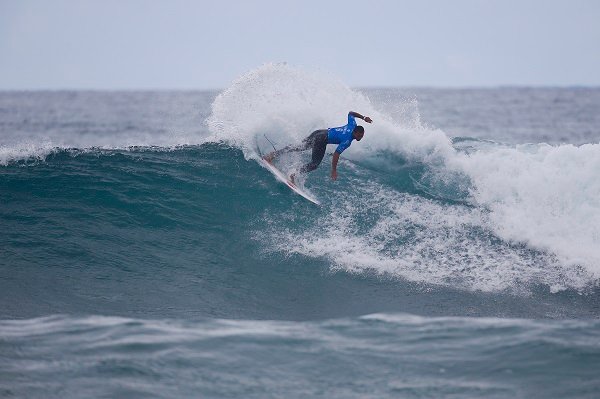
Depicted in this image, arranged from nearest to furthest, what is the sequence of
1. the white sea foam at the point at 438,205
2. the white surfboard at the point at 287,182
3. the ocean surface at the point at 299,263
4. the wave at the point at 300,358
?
1. the wave at the point at 300,358
2. the ocean surface at the point at 299,263
3. the white sea foam at the point at 438,205
4. the white surfboard at the point at 287,182

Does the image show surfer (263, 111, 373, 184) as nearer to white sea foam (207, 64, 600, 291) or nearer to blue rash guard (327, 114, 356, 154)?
blue rash guard (327, 114, 356, 154)

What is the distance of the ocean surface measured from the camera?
575cm

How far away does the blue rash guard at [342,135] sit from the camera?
10.3m

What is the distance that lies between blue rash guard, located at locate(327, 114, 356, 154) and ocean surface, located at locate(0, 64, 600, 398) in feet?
3.18

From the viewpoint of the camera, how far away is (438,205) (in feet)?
35.3

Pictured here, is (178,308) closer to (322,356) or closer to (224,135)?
(322,356)

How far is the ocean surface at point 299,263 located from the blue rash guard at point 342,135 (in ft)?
3.18

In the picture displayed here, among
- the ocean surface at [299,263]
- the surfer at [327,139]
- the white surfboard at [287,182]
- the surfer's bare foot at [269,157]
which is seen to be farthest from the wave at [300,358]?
the surfer's bare foot at [269,157]

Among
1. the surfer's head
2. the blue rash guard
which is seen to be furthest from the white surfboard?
the surfer's head

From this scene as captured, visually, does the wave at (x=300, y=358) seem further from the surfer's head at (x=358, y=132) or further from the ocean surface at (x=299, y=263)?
the surfer's head at (x=358, y=132)

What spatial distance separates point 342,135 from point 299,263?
2.51m

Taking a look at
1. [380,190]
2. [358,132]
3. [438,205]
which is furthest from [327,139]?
[438,205]

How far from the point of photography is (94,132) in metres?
32.0

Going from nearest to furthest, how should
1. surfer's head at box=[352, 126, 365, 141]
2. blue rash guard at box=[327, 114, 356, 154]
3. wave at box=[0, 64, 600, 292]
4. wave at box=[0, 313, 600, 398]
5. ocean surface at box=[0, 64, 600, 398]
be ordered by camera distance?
wave at box=[0, 313, 600, 398] → ocean surface at box=[0, 64, 600, 398] → wave at box=[0, 64, 600, 292] → surfer's head at box=[352, 126, 365, 141] → blue rash guard at box=[327, 114, 356, 154]
